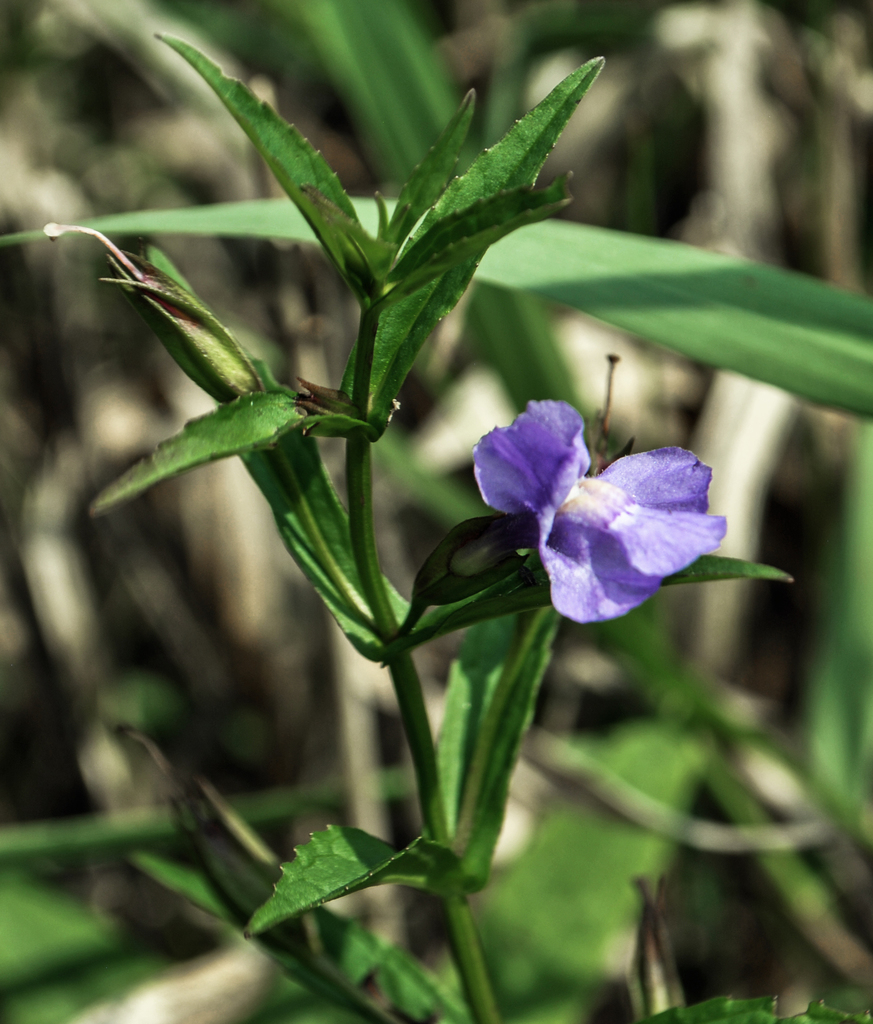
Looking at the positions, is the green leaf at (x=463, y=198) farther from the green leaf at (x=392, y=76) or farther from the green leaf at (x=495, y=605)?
the green leaf at (x=392, y=76)

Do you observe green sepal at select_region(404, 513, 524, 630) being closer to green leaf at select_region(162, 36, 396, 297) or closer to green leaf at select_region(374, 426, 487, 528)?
green leaf at select_region(162, 36, 396, 297)

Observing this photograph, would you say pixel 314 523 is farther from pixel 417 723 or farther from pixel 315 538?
pixel 417 723

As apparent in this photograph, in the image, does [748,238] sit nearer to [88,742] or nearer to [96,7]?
[96,7]

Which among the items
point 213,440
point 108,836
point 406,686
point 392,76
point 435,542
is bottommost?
point 435,542

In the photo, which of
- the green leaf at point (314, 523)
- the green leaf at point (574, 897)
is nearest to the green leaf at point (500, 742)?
the green leaf at point (314, 523)

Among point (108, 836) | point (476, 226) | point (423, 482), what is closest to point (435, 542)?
point (423, 482)

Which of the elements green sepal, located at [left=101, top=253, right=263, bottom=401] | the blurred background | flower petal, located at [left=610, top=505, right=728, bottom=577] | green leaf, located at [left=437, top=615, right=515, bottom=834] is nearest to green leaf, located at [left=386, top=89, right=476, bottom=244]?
green sepal, located at [left=101, top=253, right=263, bottom=401]

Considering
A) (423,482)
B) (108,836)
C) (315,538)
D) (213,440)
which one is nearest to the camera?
(213,440)
